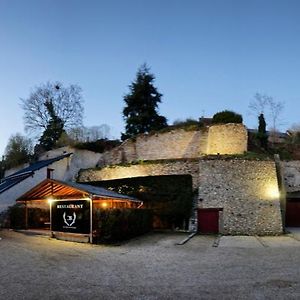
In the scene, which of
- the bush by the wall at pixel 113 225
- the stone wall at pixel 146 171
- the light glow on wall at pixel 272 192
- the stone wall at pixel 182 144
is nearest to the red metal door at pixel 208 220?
the stone wall at pixel 146 171

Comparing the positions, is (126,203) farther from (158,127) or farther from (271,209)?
(158,127)

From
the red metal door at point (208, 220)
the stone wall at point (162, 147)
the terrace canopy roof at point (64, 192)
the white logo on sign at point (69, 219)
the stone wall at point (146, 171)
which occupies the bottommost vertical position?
the red metal door at point (208, 220)

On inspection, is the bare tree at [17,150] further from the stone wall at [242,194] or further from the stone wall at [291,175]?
the stone wall at [291,175]

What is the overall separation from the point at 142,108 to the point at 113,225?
68.2ft

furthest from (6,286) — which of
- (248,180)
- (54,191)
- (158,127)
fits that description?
(158,127)

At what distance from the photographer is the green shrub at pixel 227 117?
87.1 ft

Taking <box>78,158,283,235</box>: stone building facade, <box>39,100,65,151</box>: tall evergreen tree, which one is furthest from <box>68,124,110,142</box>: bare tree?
<box>78,158,283,235</box>: stone building facade

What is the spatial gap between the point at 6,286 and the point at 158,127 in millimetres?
26854

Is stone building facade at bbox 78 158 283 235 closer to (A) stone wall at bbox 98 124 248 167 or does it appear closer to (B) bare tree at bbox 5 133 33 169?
A: (A) stone wall at bbox 98 124 248 167

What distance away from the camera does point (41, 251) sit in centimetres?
1170

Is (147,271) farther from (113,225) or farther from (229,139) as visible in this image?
(229,139)

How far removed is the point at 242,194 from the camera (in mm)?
19422

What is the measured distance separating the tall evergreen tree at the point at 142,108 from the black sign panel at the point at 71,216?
701 inches

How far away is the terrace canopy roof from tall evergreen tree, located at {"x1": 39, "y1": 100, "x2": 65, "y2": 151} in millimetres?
17946
